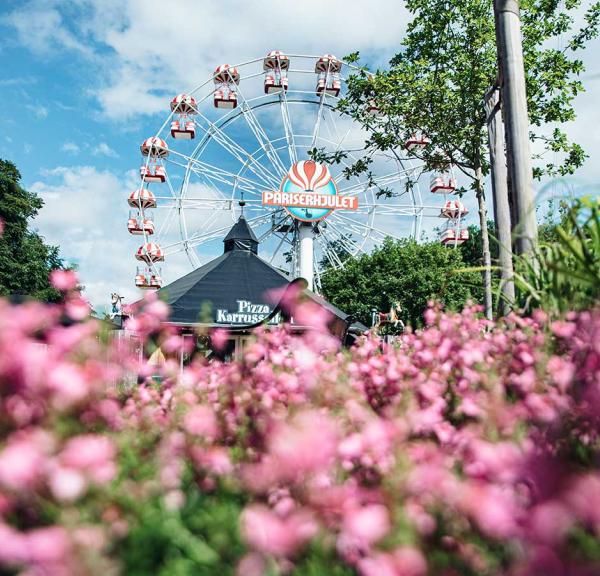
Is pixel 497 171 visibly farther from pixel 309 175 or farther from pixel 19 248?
pixel 19 248

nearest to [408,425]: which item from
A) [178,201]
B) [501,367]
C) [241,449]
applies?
[241,449]

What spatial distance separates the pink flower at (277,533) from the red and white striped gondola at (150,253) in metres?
27.2

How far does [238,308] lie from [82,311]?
29.5 feet

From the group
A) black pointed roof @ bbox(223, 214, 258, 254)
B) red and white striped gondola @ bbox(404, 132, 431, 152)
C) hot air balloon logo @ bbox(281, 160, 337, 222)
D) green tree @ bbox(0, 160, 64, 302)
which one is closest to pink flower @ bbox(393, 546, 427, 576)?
black pointed roof @ bbox(223, 214, 258, 254)

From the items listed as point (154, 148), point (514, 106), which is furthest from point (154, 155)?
point (514, 106)

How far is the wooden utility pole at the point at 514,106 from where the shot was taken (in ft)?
12.9

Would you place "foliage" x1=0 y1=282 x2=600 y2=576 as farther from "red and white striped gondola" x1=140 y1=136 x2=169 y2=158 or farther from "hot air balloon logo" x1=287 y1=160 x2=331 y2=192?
"red and white striped gondola" x1=140 y1=136 x2=169 y2=158

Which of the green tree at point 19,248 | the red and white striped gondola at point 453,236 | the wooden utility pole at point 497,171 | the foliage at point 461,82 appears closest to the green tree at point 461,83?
the foliage at point 461,82

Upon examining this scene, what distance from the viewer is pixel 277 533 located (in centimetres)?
90

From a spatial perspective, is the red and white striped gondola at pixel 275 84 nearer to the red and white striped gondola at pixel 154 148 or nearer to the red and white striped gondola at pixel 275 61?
the red and white striped gondola at pixel 275 61

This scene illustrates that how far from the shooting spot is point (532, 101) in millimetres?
12867

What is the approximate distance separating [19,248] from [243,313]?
2683 centimetres

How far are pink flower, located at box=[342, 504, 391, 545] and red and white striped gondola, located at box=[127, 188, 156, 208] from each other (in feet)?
92.0

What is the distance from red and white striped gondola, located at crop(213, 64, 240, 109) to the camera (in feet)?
93.6
